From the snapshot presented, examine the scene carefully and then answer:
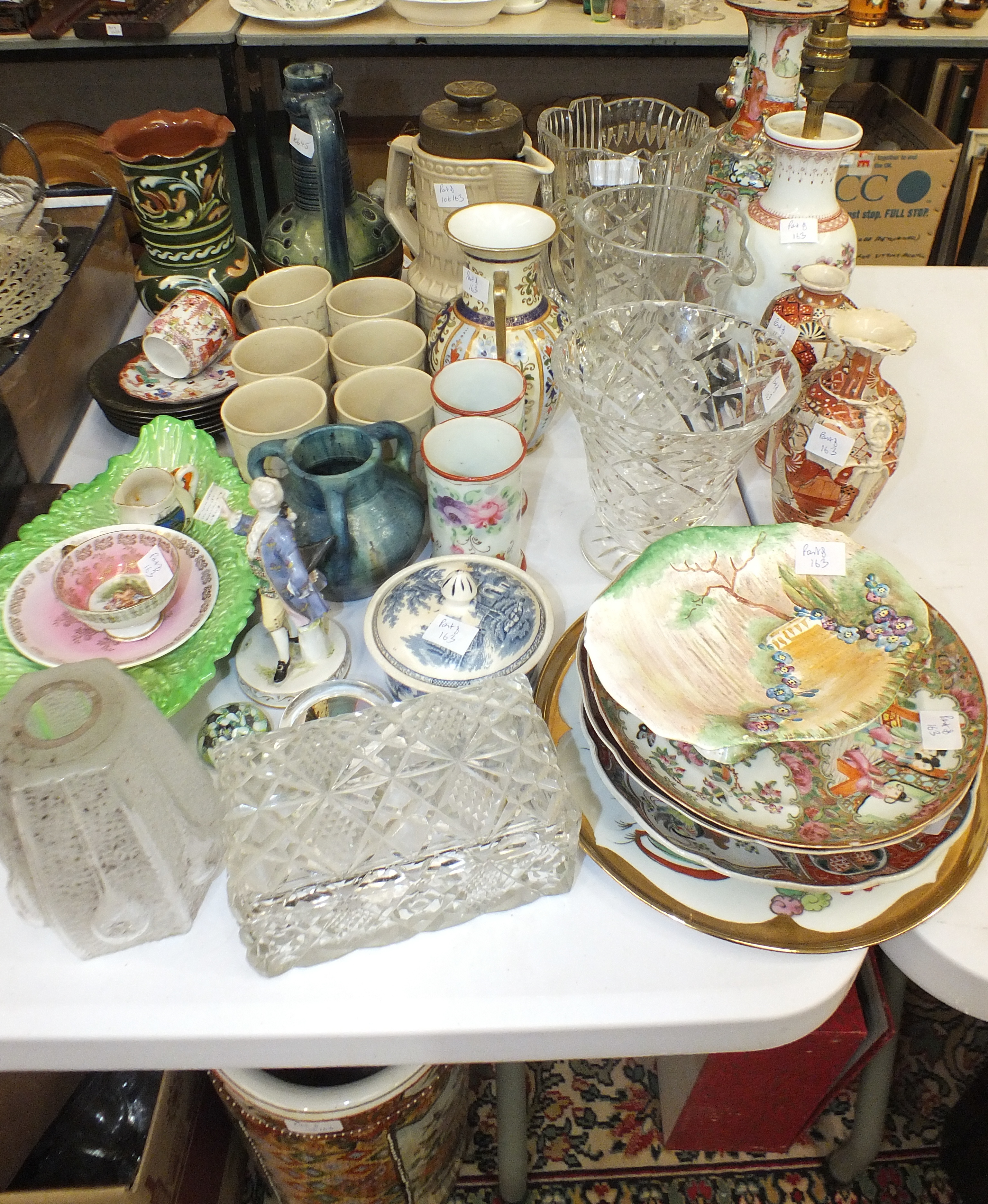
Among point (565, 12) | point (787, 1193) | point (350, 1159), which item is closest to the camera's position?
point (350, 1159)

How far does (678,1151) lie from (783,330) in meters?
0.96

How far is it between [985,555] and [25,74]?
2.84 metres

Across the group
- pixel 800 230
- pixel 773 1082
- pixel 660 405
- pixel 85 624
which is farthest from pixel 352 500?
pixel 773 1082

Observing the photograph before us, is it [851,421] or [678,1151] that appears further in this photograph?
[678,1151]

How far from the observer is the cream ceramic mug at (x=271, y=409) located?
86cm

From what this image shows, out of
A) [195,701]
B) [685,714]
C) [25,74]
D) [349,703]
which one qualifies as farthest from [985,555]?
[25,74]

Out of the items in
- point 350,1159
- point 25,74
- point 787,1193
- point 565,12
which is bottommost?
point 787,1193

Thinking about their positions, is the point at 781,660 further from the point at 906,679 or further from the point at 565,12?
the point at 565,12

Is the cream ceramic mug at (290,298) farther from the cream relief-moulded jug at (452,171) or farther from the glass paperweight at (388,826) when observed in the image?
the glass paperweight at (388,826)

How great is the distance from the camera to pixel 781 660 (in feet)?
2.20

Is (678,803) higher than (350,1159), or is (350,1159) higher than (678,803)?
(678,803)

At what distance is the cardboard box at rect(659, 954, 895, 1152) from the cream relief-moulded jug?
0.83 m

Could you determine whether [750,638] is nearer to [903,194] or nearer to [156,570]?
[156,570]

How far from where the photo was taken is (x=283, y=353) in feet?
3.13
